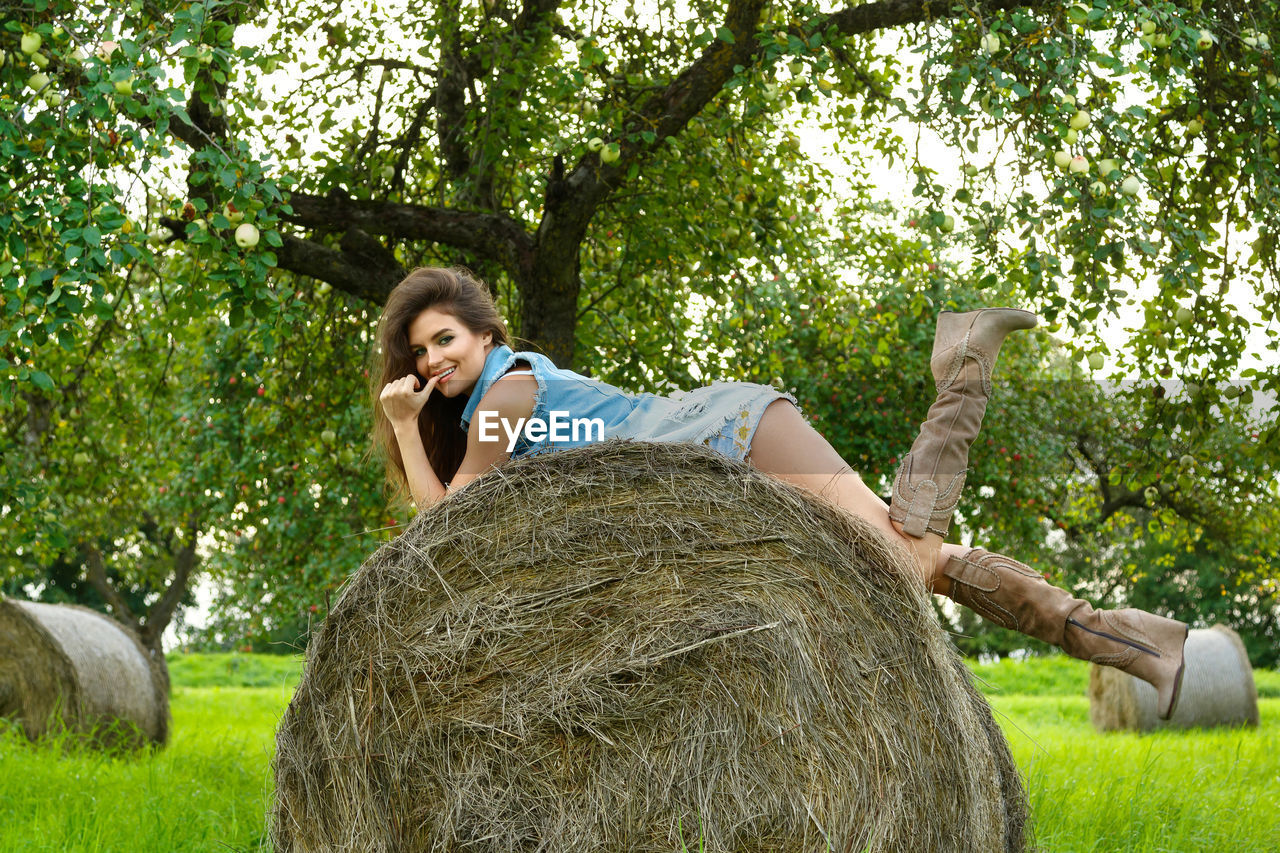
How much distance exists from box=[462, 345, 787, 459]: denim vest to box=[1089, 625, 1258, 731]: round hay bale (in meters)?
7.40

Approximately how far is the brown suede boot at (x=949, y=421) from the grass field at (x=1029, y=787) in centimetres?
51

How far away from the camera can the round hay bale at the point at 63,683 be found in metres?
7.05

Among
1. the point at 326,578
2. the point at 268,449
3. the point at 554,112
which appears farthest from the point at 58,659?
the point at 554,112

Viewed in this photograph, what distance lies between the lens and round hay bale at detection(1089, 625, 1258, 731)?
9508mm

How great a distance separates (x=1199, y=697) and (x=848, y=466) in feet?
25.9

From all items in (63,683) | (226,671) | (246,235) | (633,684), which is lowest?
(226,671)

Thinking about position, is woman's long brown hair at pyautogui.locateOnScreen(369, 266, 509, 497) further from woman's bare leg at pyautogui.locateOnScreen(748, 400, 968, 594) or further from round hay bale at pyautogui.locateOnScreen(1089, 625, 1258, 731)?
round hay bale at pyautogui.locateOnScreen(1089, 625, 1258, 731)

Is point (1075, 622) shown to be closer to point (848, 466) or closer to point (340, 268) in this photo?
point (848, 466)

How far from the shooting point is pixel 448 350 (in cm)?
378

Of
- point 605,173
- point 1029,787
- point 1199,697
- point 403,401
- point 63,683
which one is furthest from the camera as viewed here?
point 1199,697

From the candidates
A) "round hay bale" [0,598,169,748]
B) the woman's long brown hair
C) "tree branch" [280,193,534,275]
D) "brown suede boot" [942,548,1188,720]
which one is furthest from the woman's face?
"round hay bale" [0,598,169,748]

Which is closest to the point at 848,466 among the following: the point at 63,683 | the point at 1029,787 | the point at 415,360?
the point at 415,360

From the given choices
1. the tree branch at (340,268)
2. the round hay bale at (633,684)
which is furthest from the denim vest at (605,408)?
the tree branch at (340,268)

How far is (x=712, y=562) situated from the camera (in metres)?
2.77
